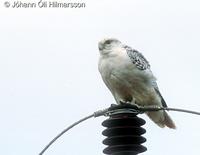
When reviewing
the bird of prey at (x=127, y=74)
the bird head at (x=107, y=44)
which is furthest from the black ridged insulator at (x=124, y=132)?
the bird head at (x=107, y=44)

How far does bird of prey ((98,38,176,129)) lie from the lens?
25.1ft

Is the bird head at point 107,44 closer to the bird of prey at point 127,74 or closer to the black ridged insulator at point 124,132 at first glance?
the bird of prey at point 127,74

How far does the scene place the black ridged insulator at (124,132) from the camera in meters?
4.54

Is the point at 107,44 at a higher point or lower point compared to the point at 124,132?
higher

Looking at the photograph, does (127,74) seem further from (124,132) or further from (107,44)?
(124,132)

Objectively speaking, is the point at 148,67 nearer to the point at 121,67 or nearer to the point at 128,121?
the point at 121,67

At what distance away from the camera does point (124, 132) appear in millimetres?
4723

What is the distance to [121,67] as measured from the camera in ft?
25.2

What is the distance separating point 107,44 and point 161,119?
124 centimetres

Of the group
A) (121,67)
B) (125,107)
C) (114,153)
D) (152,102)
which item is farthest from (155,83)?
(114,153)

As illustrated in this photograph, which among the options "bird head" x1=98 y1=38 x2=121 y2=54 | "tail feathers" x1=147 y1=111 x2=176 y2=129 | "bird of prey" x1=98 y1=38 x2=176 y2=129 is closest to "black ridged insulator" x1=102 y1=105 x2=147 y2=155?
"bird of prey" x1=98 y1=38 x2=176 y2=129

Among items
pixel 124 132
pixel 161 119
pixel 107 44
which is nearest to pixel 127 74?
pixel 107 44

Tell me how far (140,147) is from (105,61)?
3.17 meters

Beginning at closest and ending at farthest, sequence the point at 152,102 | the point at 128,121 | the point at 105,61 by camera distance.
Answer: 1. the point at 128,121
2. the point at 105,61
3. the point at 152,102
